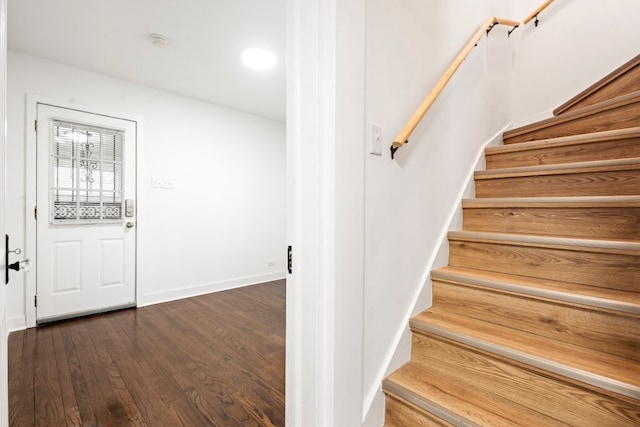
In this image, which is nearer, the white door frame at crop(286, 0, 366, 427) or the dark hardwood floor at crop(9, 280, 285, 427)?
the white door frame at crop(286, 0, 366, 427)

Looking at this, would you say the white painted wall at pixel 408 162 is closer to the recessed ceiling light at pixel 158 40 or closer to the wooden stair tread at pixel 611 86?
the wooden stair tread at pixel 611 86

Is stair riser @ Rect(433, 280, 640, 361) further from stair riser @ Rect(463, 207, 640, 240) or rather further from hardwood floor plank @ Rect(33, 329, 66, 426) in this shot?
hardwood floor plank @ Rect(33, 329, 66, 426)

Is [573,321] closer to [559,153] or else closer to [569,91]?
[559,153]

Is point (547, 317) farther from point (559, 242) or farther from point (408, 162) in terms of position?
point (408, 162)

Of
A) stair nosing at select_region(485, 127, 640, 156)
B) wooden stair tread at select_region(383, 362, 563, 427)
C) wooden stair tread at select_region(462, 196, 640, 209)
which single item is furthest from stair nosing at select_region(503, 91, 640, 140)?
wooden stair tread at select_region(383, 362, 563, 427)

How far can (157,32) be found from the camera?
2.34m

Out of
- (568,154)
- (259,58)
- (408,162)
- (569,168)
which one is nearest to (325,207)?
(408,162)

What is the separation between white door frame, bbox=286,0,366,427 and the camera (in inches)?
39.4

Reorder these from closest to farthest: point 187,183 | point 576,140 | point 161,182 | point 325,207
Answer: point 325,207, point 576,140, point 161,182, point 187,183

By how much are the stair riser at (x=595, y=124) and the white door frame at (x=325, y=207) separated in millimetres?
1780

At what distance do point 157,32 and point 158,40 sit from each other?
93 millimetres

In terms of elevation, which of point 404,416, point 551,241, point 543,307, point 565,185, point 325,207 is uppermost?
point 565,185

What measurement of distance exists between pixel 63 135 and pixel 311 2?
10.0 feet

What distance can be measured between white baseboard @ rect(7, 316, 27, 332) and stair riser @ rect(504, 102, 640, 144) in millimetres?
4494
